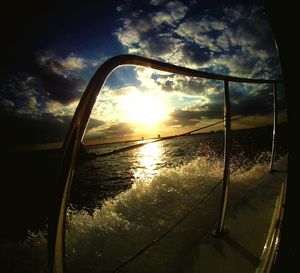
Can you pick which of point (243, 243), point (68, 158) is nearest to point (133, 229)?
point (243, 243)

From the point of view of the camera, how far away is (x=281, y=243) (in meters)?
0.82

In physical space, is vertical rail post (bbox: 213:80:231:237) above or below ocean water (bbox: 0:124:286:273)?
above

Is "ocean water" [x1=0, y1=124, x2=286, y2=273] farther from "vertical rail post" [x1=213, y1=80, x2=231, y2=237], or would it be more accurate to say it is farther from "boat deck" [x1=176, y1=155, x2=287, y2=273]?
"vertical rail post" [x1=213, y1=80, x2=231, y2=237]

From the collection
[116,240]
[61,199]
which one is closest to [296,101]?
[61,199]

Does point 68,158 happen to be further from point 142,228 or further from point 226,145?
point 142,228

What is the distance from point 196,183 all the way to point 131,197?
1220 millimetres

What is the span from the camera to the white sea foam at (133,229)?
7.05 feet

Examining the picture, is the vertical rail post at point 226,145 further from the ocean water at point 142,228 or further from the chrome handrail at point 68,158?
the chrome handrail at point 68,158

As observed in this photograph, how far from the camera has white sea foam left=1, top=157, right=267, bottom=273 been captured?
7.05 ft

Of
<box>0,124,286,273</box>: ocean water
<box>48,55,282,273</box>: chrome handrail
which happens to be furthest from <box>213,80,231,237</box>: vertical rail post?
<box>48,55,282,273</box>: chrome handrail

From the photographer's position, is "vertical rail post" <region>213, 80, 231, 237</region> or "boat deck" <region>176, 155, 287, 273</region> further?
"vertical rail post" <region>213, 80, 231, 237</region>

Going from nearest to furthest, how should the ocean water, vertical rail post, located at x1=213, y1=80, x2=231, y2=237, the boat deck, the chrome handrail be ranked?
the chrome handrail → the boat deck → vertical rail post, located at x1=213, y1=80, x2=231, y2=237 → the ocean water

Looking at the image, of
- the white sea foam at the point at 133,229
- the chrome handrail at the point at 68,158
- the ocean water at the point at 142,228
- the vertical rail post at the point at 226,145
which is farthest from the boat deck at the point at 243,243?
the chrome handrail at the point at 68,158

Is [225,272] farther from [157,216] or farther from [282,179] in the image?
[282,179]
